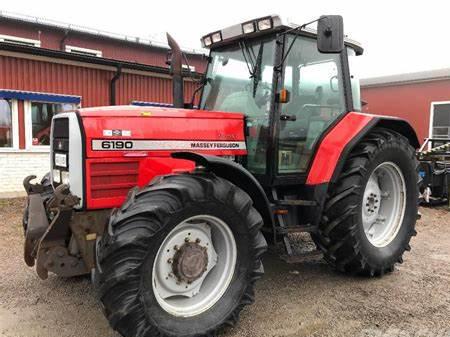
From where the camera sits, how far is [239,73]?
4.23m

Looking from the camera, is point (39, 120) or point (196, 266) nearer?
point (196, 266)

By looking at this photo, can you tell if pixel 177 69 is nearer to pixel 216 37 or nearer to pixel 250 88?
pixel 216 37

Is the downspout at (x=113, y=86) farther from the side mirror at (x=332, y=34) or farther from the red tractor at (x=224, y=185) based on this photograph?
the side mirror at (x=332, y=34)

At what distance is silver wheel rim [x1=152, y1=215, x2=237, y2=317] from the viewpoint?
A: 120 inches

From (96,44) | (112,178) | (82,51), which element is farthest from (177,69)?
(96,44)

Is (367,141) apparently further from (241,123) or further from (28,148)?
(28,148)

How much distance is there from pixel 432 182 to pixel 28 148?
8.28 metres

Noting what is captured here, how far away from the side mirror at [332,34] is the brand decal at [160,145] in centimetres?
111

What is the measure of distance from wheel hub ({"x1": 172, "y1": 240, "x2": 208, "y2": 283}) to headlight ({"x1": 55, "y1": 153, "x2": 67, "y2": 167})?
1.19 metres

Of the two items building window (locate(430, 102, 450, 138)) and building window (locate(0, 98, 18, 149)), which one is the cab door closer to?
building window (locate(0, 98, 18, 149))

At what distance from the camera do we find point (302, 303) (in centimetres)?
378

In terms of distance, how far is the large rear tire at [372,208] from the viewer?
400cm

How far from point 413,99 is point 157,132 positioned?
40.5 feet

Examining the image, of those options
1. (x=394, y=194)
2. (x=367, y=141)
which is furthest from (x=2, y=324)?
(x=394, y=194)
